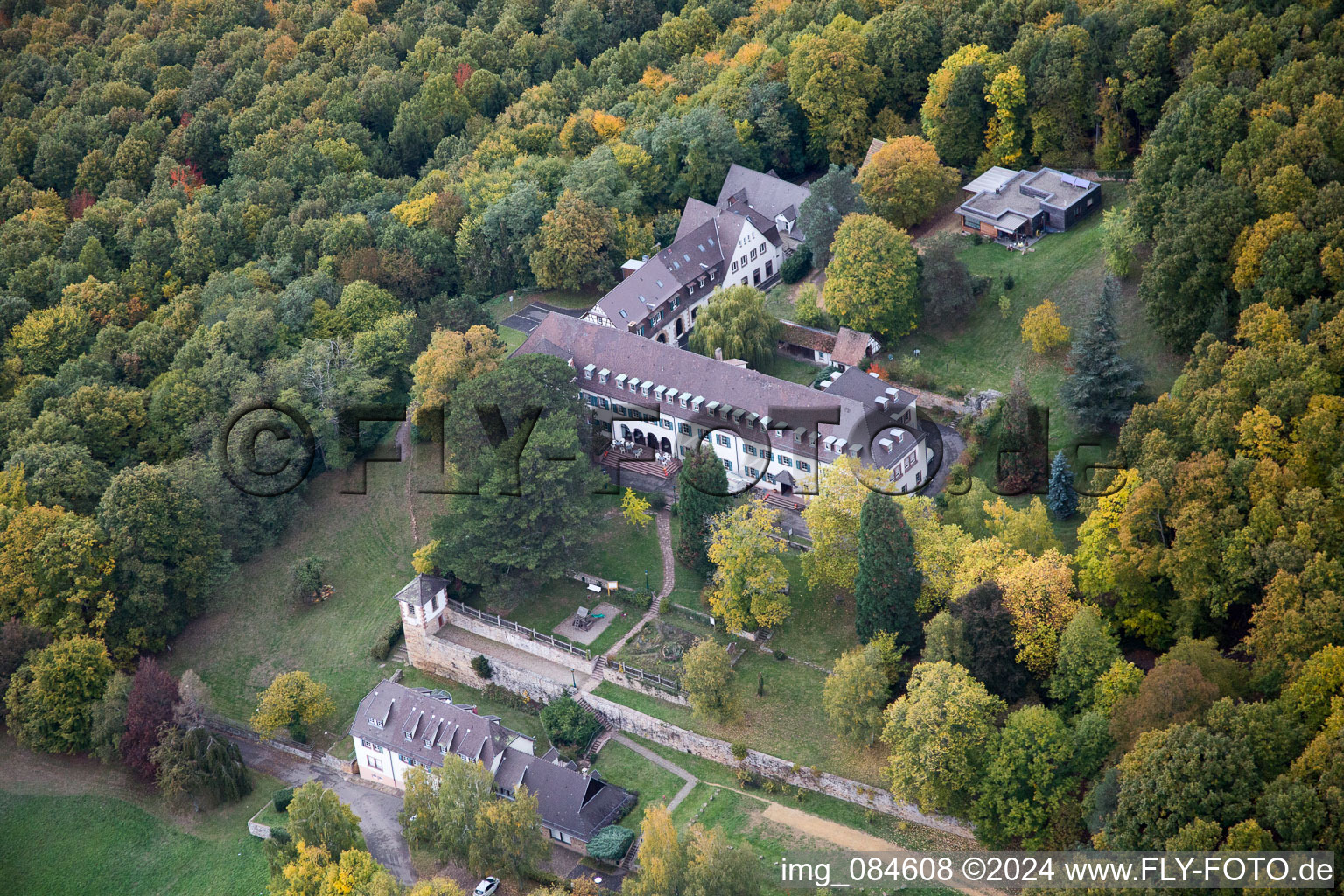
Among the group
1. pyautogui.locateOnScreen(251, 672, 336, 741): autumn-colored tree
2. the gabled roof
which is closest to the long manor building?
the gabled roof

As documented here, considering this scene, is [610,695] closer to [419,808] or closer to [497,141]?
[419,808]

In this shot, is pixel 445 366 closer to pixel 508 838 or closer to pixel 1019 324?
pixel 508 838

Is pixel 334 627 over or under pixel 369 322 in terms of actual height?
under

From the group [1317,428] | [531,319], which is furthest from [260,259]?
[1317,428]

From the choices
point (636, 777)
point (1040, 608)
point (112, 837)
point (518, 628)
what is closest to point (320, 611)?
point (518, 628)

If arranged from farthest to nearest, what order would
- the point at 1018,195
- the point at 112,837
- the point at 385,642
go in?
1. the point at 1018,195
2. the point at 385,642
3. the point at 112,837

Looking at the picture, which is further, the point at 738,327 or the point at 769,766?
the point at 738,327

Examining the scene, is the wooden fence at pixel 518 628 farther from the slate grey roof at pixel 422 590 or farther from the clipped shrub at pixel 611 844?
the clipped shrub at pixel 611 844
